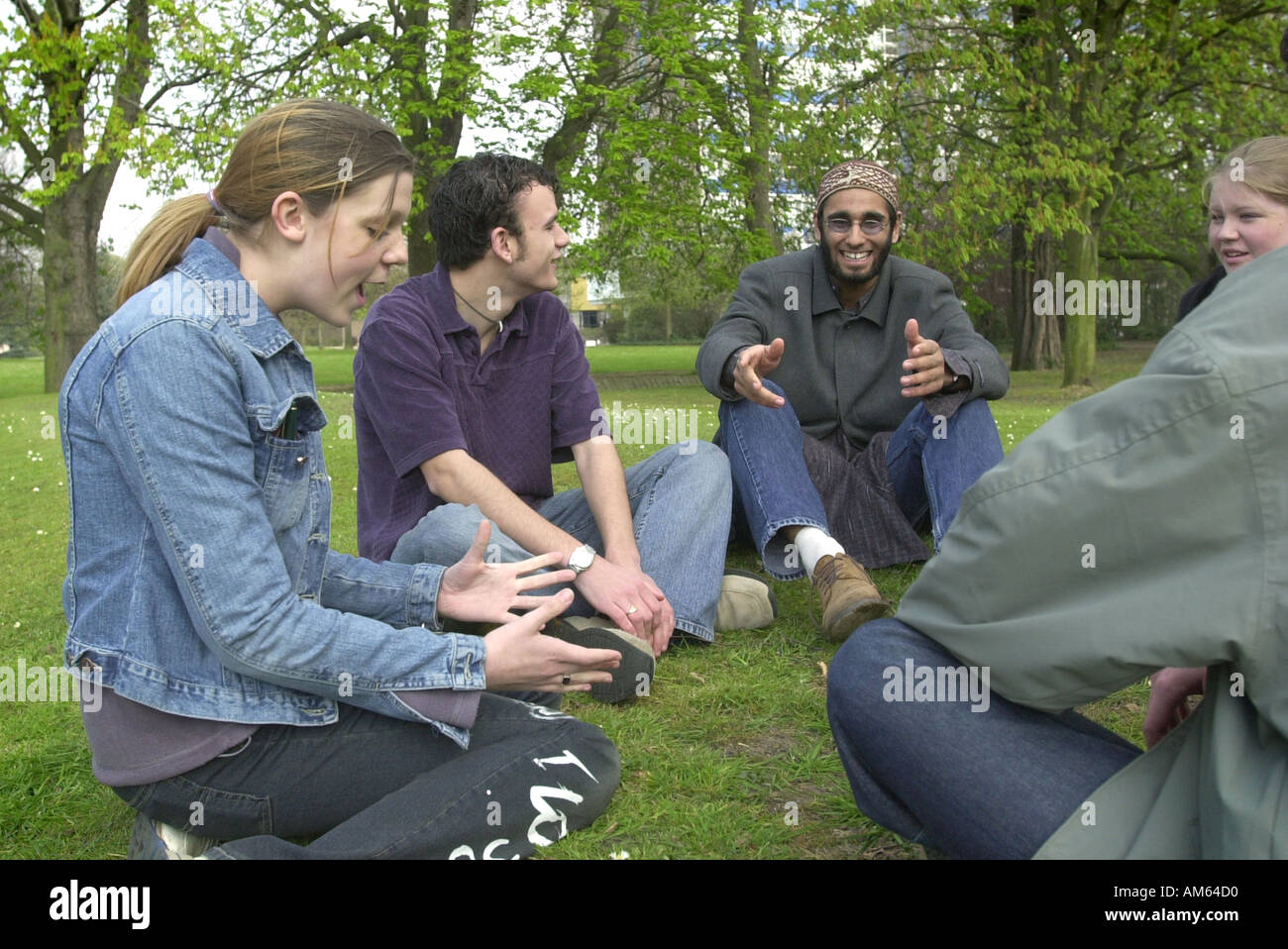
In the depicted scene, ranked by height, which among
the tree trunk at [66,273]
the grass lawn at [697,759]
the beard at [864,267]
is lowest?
the grass lawn at [697,759]

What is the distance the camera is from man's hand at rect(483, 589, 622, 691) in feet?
7.98

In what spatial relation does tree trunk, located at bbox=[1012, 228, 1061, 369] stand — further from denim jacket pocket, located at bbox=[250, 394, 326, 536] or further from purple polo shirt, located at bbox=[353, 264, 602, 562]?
denim jacket pocket, located at bbox=[250, 394, 326, 536]

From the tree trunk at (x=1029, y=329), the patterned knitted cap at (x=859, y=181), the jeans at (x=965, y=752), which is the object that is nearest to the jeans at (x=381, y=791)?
the jeans at (x=965, y=752)

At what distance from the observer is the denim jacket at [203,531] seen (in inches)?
85.3

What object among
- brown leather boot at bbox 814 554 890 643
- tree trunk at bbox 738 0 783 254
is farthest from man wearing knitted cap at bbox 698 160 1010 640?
tree trunk at bbox 738 0 783 254

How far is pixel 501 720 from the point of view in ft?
9.06

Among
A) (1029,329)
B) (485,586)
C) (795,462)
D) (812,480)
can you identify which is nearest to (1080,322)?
(1029,329)

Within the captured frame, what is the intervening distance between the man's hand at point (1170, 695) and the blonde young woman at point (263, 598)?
114 centimetres

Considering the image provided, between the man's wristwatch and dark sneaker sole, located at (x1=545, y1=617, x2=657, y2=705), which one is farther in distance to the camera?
the man's wristwatch

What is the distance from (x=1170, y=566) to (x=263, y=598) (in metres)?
1.61

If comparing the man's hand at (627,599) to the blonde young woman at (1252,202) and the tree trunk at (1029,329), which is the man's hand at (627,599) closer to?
the blonde young woman at (1252,202)

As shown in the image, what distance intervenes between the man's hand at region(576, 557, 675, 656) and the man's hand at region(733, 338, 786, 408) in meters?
0.90

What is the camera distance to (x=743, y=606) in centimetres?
443

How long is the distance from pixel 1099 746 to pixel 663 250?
1916 centimetres
